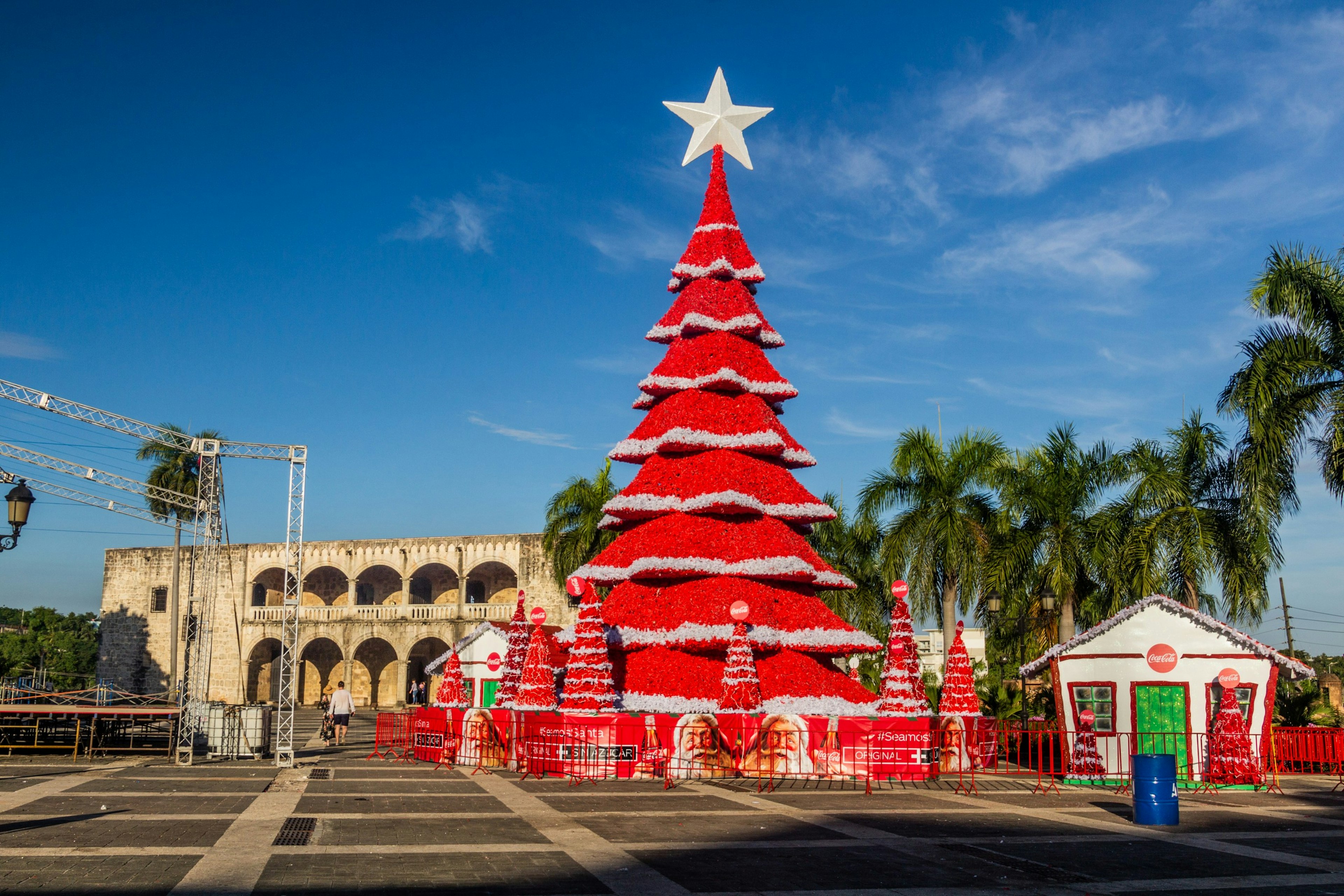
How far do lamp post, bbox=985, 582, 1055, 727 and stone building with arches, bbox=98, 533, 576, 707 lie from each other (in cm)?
1644

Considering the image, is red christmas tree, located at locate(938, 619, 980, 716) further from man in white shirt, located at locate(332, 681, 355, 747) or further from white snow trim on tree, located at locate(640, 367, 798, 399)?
man in white shirt, located at locate(332, 681, 355, 747)

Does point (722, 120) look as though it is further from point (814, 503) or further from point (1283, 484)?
→ point (1283, 484)

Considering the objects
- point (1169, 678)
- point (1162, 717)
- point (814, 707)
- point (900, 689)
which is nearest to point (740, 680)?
point (814, 707)

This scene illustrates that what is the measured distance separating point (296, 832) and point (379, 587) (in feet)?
120

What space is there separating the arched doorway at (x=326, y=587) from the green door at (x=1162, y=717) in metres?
34.7

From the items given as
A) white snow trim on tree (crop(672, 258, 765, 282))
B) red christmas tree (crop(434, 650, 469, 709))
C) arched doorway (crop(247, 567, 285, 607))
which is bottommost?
red christmas tree (crop(434, 650, 469, 709))

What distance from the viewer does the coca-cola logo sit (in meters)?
16.1

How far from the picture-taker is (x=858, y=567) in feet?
85.4

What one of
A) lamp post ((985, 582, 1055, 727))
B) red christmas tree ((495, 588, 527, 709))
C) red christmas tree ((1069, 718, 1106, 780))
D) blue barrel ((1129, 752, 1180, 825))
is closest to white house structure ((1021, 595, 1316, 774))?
red christmas tree ((1069, 718, 1106, 780))

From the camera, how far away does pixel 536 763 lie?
1662cm

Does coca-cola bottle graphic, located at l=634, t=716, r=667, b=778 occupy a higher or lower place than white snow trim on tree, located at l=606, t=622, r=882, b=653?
lower

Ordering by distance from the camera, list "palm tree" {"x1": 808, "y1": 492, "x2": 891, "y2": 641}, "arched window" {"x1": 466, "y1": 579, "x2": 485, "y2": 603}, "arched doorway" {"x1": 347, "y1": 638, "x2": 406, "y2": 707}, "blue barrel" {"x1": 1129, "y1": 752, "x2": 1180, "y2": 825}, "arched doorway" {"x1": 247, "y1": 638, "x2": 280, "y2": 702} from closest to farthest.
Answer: "blue barrel" {"x1": 1129, "y1": 752, "x2": 1180, "y2": 825} < "palm tree" {"x1": 808, "y1": 492, "x2": 891, "y2": 641} < "arched doorway" {"x1": 247, "y1": 638, "x2": 280, "y2": 702} < "arched doorway" {"x1": 347, "y1": 638, "x2": 406, "y2": 707} < "arched window" {"x1": 466, "y1": 579, "x2": 485, "y2": 603}

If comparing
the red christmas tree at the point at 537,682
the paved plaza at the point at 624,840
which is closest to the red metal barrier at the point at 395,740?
the red christmas tree at the point at 537,682

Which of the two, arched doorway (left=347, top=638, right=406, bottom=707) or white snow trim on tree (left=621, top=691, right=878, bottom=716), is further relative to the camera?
arched doorway (left=347, top=638, right=406, bottom=707)
